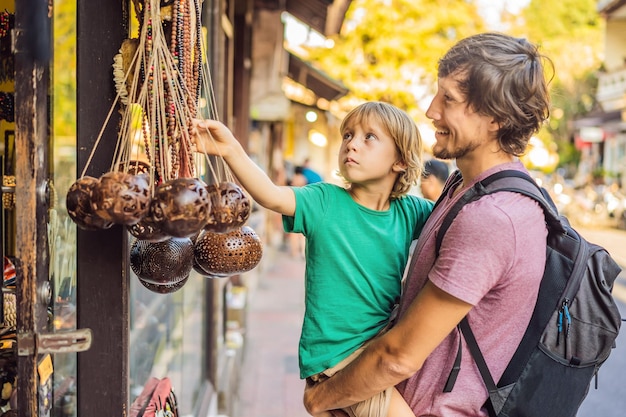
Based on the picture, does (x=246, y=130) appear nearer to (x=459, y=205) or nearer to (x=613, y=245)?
(x=459, y=205)

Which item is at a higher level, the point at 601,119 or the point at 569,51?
the point at 569,51

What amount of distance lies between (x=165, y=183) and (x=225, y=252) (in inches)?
13.9

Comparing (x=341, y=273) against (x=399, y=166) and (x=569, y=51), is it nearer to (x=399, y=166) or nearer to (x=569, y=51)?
(x=399, y=166)

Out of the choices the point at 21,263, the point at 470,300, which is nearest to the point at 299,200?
the point at 470,300

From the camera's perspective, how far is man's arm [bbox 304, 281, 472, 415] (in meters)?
1.56

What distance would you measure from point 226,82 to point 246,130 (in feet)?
7.60

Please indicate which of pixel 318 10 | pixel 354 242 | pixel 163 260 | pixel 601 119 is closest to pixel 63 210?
pixel 163 260

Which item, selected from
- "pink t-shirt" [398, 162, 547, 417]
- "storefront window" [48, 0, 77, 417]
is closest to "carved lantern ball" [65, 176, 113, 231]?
"storefront window" [48, 0, 77, 417]

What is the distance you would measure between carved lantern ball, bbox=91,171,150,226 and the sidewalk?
4.44 metres

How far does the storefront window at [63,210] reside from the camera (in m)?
2.15

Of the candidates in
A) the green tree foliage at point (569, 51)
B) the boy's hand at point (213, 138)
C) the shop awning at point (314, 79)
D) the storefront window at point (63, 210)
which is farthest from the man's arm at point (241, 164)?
the green tree foliage at point (569, 51)

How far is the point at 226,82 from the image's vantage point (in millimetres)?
5316

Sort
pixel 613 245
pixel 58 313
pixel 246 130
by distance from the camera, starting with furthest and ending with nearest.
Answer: pixel 613 245 < pixel 246 130 < pixel 58 313

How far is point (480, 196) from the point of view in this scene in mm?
1616
